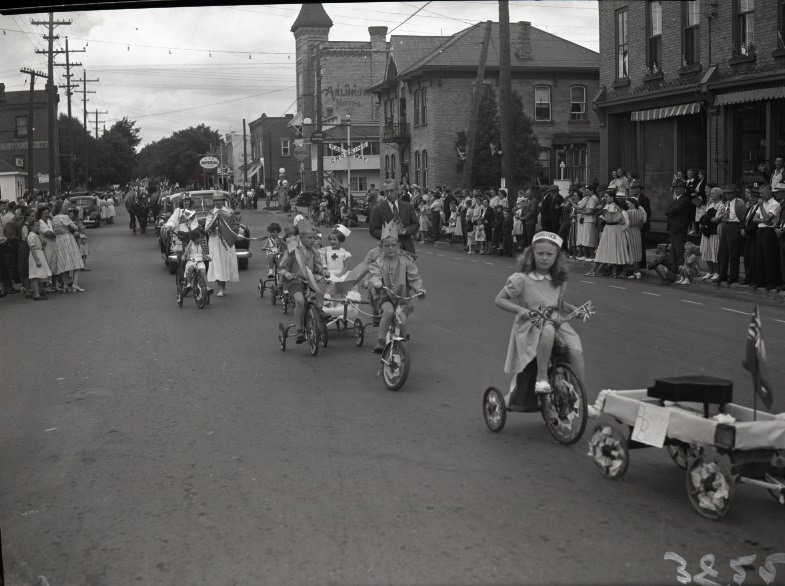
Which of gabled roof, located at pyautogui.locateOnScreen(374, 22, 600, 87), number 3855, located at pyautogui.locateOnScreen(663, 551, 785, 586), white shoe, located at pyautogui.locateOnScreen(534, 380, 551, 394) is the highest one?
gabled roof, located at pyautogui.locateOnScreen(374, 22, 600, 87)

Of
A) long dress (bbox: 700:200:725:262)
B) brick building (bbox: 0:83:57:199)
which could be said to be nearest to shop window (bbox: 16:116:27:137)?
brick building (bbox: 0:83:57:199)

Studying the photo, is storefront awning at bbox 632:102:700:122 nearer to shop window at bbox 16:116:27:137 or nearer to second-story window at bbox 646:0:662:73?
second-story window at bbox 646:0:662:73

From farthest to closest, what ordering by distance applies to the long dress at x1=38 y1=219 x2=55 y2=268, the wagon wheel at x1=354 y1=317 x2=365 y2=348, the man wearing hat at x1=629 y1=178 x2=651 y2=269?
the long dress at x1=38 y1=219 x2=55 y2=268, the man wearing hat at x1=629 y1=178 x2=651 y2=269, the wagon wheel at x1=354 y1=317 x2=365 y2=348

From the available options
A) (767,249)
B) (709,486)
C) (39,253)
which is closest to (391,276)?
(767,249)

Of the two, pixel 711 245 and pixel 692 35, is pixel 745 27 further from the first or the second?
pixel 711 245

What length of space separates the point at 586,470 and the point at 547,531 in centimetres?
136

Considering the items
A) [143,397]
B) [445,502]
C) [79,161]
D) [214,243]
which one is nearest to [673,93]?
[214,243]

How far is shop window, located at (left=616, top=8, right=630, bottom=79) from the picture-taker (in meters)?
18.5

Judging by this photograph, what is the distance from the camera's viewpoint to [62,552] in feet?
19.1

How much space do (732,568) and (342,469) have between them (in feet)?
9.70

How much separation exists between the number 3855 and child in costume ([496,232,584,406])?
2.56 metres

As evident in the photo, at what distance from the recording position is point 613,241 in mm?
19781

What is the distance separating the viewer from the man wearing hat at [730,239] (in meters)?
12.6

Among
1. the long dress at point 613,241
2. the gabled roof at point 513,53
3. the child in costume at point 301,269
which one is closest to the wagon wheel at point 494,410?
the child in costume at point 301,269
